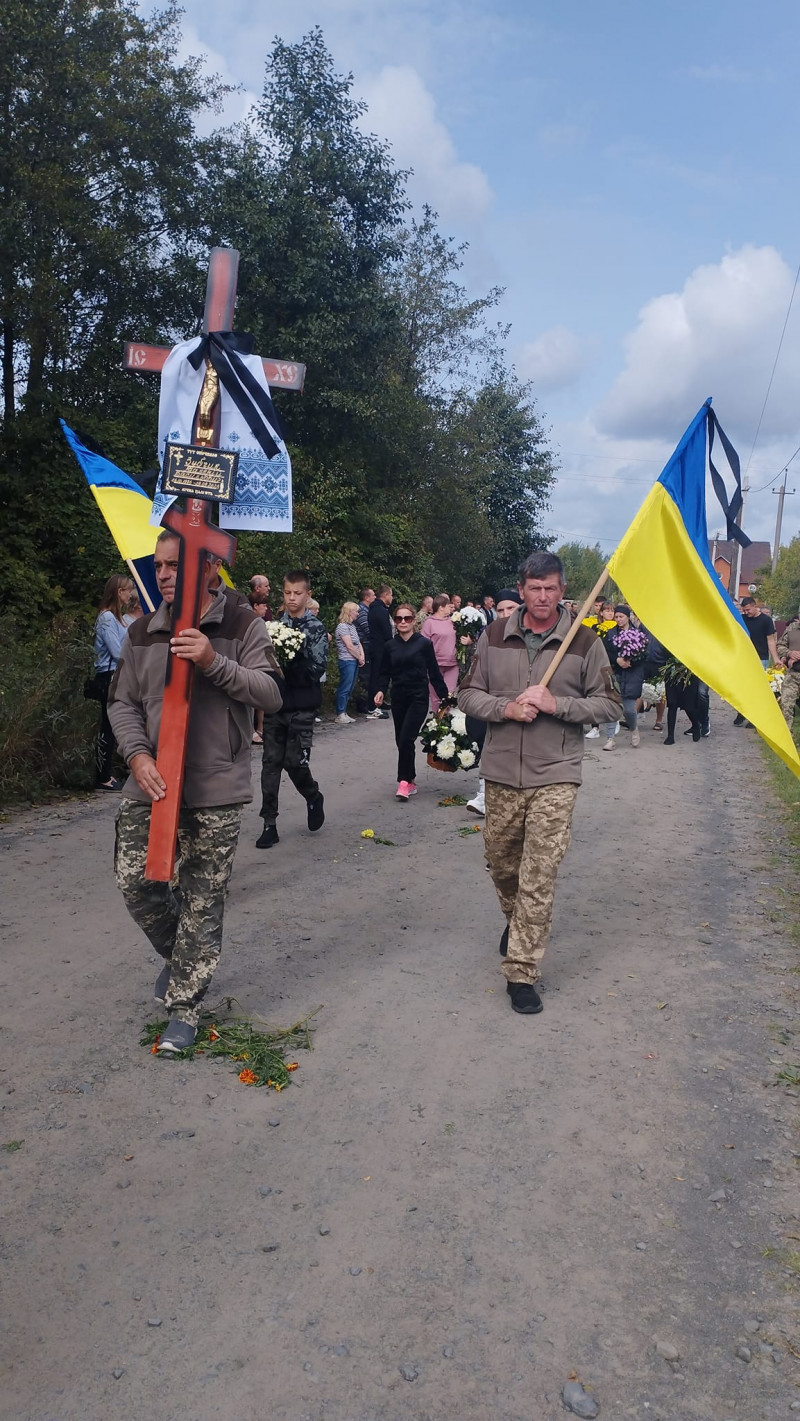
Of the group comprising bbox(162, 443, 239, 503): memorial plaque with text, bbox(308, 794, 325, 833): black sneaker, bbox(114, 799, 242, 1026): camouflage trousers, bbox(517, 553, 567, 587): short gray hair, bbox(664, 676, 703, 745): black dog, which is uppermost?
bbox(162, 443, 239, 503): memorial plaque with text

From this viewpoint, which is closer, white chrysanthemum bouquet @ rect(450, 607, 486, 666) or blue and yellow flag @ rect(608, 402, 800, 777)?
blue and yellow flag @ rect(608, 402, 800, 777)

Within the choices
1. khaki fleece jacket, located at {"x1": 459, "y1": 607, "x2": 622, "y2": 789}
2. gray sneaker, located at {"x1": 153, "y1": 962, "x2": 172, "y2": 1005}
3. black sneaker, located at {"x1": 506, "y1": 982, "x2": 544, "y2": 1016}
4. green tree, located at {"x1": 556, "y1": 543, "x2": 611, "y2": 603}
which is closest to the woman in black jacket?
khaki fleece jacket, located at {"x1": 459, "y1": 607, "x2": 622, "y2": 789}

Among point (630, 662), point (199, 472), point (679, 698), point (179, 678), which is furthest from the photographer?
point (679, 698)

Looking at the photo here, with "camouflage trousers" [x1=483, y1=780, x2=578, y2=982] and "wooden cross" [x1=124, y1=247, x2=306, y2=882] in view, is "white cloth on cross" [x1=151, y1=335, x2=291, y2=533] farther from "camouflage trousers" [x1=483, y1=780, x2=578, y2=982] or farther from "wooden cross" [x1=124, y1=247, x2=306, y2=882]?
"camouflage trousers" [x1=483, y1=780, x2=578, y2=982]

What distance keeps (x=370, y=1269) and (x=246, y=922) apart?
347cm

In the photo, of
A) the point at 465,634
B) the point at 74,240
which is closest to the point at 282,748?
the point at 74,240

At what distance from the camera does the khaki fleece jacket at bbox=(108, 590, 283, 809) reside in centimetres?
469

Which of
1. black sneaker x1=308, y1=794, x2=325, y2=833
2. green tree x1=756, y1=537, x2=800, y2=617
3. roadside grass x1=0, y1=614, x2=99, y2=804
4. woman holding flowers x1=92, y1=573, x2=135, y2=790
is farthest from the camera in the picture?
green tree x1=756, y1=537, x2=800, y2=617

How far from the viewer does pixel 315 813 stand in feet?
30.5

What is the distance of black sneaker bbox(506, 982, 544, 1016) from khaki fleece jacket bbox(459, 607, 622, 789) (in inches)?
38.4

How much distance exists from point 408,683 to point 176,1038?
6.42m

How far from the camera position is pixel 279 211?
2319 cm

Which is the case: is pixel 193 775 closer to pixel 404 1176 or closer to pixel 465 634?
pixel 404 1176

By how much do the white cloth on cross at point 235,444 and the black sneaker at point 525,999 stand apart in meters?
2.54
